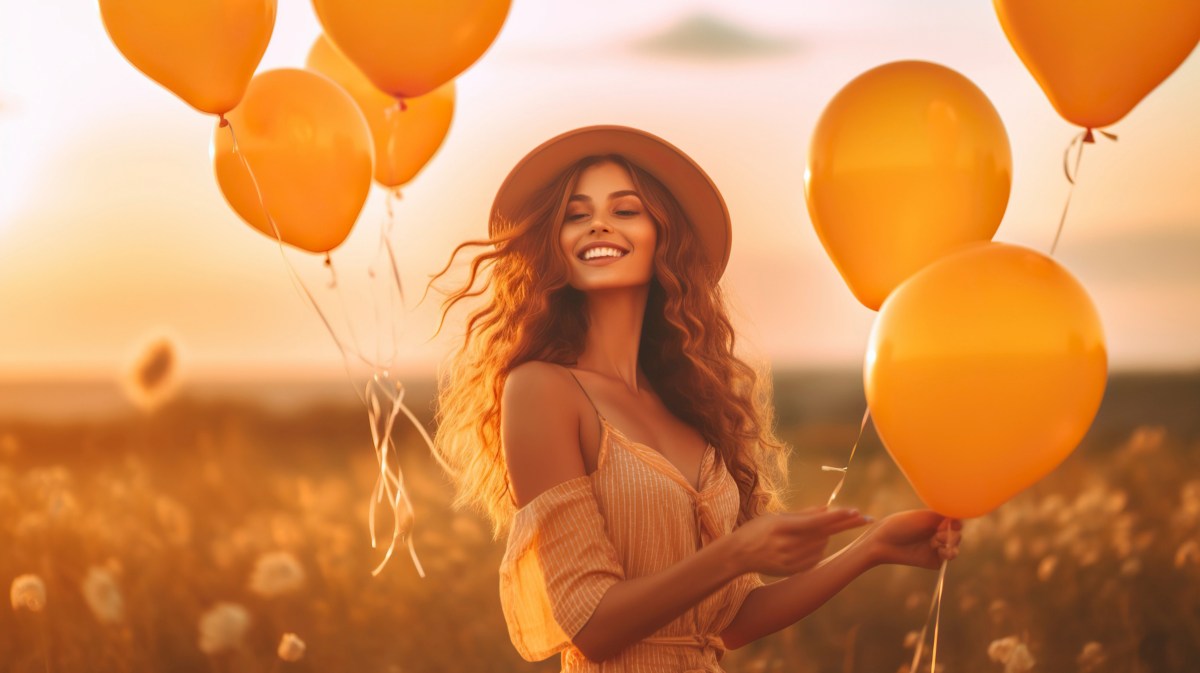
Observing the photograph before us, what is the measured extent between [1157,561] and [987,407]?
2289 mm

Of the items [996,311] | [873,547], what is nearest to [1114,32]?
[996,311]

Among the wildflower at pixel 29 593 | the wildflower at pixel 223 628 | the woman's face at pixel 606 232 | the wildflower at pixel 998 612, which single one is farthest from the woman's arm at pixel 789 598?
the wildflower at pixel 29 593

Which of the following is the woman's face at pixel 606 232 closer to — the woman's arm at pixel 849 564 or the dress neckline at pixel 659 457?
the dress neckline at pixel 659 457

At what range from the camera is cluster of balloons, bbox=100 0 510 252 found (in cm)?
193

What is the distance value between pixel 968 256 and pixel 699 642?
0.79 m

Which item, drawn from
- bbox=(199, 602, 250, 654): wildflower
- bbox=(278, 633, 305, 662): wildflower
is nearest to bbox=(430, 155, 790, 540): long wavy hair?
bbox=(278, 633, 305, 662): wildflower

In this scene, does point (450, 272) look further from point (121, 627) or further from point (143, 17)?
point (121, 627)

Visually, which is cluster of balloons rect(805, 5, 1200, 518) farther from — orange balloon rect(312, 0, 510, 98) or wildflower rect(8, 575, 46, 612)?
wildflower rect(8, 575, 46, 612)

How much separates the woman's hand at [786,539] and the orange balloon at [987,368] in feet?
0.49

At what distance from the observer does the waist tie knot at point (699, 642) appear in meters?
1.97

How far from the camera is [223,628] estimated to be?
336 centimetres

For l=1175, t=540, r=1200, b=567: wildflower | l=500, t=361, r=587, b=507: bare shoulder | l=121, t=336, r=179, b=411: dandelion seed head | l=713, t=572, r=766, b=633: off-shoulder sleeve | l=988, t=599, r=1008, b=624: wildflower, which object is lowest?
l=988, t=599, r=1008, b=624: wildflower

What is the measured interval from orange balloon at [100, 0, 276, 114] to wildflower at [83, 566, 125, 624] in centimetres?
183

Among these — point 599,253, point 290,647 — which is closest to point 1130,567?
point 599,253
